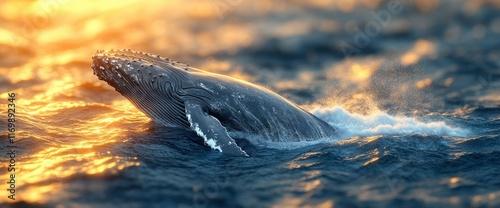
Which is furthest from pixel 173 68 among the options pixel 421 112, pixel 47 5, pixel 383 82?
pixel 47 5

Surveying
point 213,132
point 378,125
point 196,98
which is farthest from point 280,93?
point 213,132

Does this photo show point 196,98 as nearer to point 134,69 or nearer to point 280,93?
point 134,69

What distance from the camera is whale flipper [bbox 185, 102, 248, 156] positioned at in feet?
34.8

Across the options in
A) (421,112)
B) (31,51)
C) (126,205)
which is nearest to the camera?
(126,205)

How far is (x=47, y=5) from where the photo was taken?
25.1m

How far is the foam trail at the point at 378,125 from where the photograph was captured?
12.8m

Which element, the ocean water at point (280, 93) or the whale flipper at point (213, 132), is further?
the whale flipper at point (213, 132)

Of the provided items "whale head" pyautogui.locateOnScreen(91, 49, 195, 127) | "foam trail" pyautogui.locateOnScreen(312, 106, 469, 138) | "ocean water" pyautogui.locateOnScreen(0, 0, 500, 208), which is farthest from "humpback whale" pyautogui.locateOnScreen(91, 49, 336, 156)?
"foam trail" pyautogui.locateOnScreen(312, 106, 469, 138)

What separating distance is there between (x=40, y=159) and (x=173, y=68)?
128 inches

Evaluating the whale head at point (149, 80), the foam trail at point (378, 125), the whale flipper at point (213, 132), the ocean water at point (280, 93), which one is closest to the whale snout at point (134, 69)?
the whale head at point (149, 80)

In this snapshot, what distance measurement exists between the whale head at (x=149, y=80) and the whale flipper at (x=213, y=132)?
2.47ft

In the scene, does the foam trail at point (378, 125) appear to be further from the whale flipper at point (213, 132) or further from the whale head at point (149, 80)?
the whale head at point (149, 80)

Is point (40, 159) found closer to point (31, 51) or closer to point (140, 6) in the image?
point (31, 51)

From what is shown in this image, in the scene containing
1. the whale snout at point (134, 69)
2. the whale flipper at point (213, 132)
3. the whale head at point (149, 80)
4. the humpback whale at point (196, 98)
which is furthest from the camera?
the whale snout at point (134, 69)
